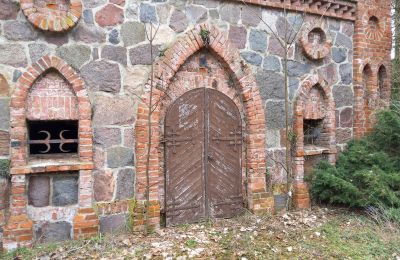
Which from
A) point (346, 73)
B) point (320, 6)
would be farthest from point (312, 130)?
point (320, 6)

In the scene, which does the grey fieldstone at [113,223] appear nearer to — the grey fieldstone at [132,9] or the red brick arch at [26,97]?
the red brick arch at [26,97]

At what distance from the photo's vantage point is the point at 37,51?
412 centimetres

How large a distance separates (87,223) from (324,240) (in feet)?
10.7

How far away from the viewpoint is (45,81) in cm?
421

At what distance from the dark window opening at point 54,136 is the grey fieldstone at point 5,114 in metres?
0.32

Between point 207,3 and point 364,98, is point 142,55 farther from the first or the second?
point 364,98

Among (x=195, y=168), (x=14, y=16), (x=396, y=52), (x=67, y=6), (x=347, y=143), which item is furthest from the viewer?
(x=396, y=52)

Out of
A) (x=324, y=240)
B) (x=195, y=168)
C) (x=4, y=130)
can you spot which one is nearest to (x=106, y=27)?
(x=4, y=130)

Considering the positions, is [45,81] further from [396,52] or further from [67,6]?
[396,52]

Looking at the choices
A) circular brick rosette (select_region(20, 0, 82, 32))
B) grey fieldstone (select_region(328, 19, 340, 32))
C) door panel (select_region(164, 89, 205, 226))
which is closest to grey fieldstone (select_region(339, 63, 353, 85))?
grey fieldstone (select_region(328, 19, 340, 32))

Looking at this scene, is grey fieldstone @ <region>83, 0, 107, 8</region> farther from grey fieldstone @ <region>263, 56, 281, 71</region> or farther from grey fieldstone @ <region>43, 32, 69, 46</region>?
grey fieldstone @ <region>263, 56, 281, 71</region>

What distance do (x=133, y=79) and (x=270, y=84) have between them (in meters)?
2.33

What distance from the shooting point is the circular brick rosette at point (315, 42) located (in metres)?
5.75

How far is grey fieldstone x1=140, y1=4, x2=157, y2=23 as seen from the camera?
15.1ft
